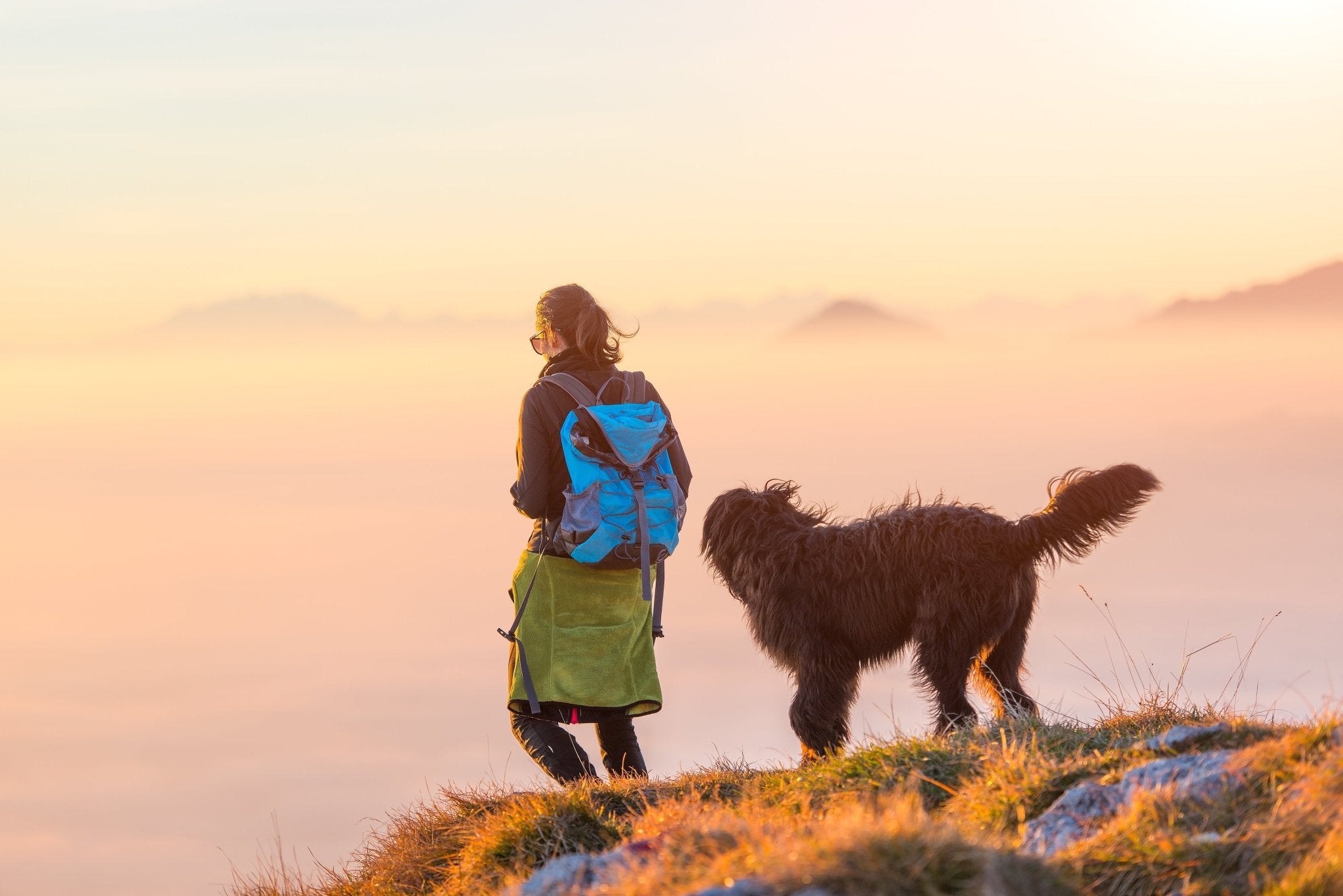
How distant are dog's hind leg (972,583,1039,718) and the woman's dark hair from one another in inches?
111

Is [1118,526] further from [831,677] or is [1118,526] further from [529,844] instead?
[529,844]

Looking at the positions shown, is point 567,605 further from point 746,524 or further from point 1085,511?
point 1085,511

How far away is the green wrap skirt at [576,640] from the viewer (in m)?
6.73

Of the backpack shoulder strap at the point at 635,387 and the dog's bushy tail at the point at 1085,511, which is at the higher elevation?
the backpack shoulder strap at the point at 635,387

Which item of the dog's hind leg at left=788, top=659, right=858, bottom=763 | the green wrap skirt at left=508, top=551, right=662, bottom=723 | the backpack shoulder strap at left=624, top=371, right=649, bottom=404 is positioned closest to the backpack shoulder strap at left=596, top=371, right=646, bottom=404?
the backpack shoulder strap at left=624, top=371, right=649, bottom=404

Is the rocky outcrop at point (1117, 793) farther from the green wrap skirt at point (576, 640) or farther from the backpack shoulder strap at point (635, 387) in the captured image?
the backpack shoulder strap at point (635, 387)

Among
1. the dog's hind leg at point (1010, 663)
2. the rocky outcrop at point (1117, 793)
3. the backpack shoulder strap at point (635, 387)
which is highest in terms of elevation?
the backpack shoulder strap at point (635, 387)

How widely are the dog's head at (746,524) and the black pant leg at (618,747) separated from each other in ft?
5.00

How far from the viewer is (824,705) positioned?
25.7 feet

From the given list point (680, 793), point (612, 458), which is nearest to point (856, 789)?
point (680, 793)

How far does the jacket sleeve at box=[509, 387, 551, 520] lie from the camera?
6.53 m

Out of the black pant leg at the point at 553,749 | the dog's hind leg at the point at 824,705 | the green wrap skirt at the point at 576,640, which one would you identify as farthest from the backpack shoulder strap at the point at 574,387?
the dog's hind leg at the point at 824,705

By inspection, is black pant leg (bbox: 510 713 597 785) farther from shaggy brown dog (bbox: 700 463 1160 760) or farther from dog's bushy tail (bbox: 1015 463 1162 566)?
dog's bushy tail (bbox: 1015 463 1162 566)

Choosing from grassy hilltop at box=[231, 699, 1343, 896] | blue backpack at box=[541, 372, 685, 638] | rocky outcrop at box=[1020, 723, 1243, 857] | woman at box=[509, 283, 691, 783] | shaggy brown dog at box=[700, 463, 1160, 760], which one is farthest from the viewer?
shaggy brown dog at box=[700, 463, 1160, 760]
